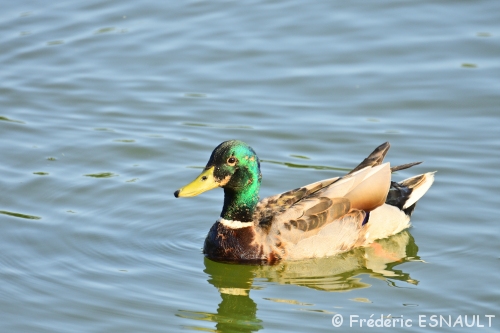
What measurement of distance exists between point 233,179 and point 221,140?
105 inches

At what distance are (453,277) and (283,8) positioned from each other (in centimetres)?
798

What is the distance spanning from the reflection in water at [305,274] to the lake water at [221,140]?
3 centimetres

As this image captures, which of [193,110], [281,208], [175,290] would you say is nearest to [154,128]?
[193,110]

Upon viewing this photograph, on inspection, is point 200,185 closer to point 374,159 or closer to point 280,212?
point 280,212

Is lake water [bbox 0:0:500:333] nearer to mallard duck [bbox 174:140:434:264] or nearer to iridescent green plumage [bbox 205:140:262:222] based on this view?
mallard duck [bbox 174:140:434:264]

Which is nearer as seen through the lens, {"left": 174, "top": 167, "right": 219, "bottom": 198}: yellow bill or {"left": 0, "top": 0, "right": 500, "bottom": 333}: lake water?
{"left": 0, "top": 0, "right": 500, "bottom": 333}: lake water

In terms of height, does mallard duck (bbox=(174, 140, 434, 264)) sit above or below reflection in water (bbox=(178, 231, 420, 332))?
above

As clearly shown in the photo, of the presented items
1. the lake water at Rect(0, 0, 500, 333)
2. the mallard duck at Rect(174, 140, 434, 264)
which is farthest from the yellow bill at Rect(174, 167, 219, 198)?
the lake water at Rect(0, 0, 500, 333)

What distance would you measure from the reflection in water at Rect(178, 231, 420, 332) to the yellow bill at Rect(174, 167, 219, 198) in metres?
0.81

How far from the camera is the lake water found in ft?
26.9

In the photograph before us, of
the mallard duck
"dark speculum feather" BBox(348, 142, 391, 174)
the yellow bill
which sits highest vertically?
the yellow bill

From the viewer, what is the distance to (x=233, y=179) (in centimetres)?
902

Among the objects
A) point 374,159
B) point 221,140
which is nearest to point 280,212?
point 374,159

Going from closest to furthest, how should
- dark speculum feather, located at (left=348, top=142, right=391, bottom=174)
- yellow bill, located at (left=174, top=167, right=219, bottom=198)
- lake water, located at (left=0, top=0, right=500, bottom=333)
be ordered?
lake water, located at (left=0, top=0, right=500, bottom=333) → yellow bill, located at (left=174, top=167, right=219, bottom=198) → dark speculum feather, located at (left=348, top=142, right=391, bottom=174)
